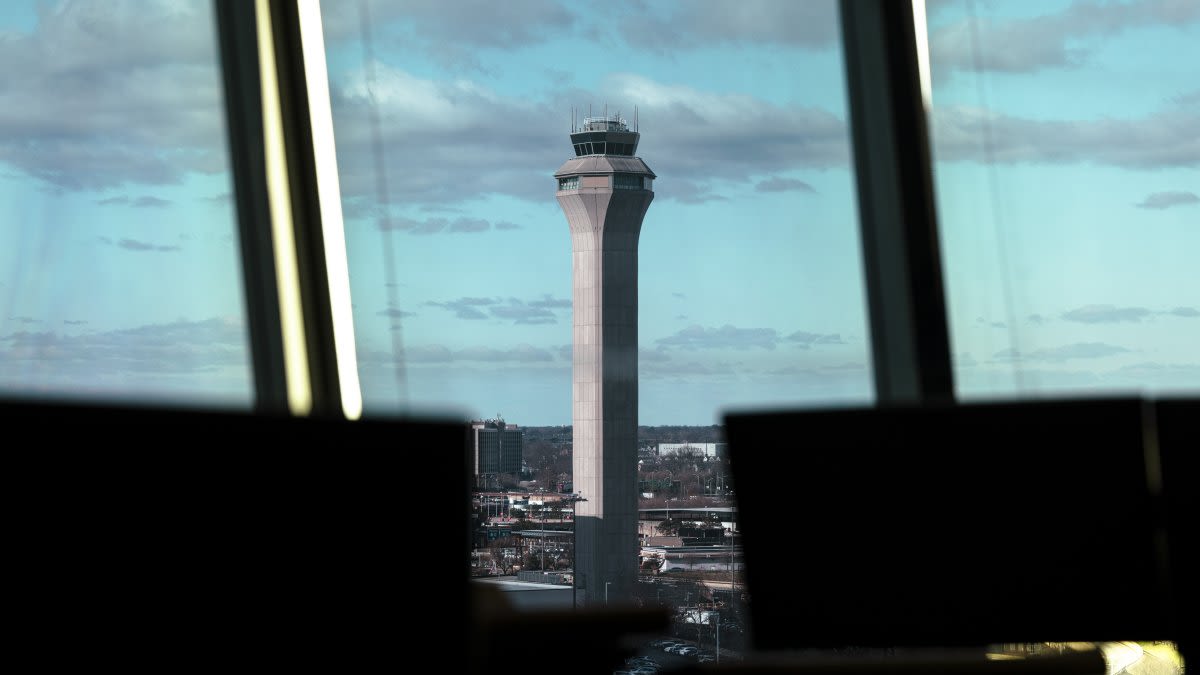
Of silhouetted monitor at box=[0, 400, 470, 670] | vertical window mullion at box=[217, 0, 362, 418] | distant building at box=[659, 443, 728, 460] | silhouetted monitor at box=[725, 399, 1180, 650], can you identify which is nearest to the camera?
silhouetted monitor at box=[0, 400, 470, 670]

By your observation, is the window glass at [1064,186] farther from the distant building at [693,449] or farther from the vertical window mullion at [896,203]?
the distant building at [693,449]

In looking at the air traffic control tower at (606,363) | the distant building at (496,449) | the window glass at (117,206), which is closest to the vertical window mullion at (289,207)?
the window glass at (117,206)

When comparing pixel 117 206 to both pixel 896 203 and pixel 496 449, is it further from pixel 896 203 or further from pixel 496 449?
pixel 896 203

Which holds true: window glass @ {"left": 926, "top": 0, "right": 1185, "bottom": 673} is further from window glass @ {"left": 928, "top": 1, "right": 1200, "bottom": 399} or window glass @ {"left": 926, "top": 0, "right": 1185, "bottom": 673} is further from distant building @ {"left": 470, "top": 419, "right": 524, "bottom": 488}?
distant building @ {"left": 470, "top": 419, "right": 524, "bottom": 488}

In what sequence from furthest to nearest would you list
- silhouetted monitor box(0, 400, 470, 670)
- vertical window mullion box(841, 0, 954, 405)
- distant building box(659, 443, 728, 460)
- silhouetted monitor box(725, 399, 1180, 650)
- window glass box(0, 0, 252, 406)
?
distant building box(659, 443, 728, 460), vertical window mullion box(841, 0, 954, 405), window glass box(0, 0, 252, 406), silhouetted monitor box(725, 399, 1180, 650), silhouetted monitor box(0, 400, 470, 670)

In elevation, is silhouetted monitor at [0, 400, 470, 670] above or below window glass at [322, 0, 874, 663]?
below

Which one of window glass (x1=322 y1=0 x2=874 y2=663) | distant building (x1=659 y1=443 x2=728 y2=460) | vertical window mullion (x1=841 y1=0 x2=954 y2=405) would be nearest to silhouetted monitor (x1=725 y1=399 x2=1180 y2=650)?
vertical window mullion (x1=841 y1=0 x2=954 y2=405)

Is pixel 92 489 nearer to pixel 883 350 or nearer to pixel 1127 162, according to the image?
pixel 883 350
